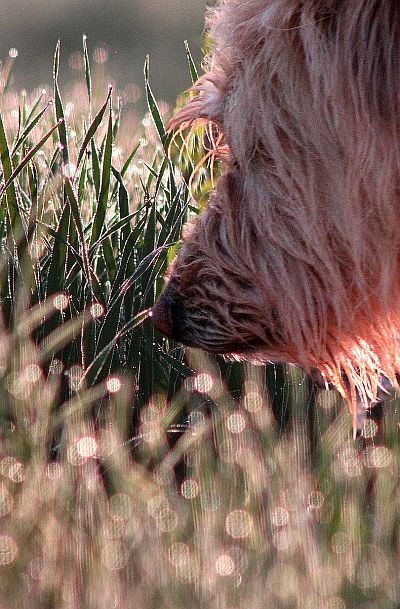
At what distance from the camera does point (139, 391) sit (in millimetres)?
3492

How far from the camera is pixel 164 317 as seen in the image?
9.51 feet

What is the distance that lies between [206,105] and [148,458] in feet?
2.95

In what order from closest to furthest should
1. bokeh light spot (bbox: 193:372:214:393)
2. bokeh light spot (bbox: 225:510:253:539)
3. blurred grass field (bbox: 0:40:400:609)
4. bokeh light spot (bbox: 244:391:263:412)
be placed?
blurred grass field (bbox: 0:40:400:609) < bokeh light spot (bbox: 225:510:253:539) < bokeh light spot (bbox: 244:391:263:412) < bokeh light spot (bbox: 193:372:214:393)

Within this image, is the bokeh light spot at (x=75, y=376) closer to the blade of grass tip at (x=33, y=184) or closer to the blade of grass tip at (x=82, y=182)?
the blade of grass tip at (x=33, y=184)

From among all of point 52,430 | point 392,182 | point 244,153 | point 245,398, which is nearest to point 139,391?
point 245,398

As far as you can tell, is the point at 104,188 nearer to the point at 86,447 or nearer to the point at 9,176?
the point at 9,176

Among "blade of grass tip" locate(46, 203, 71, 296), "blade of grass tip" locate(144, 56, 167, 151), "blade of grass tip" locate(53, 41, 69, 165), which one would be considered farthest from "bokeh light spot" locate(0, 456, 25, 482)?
"blade of grass tip" locate(144, 56, 167, 151)

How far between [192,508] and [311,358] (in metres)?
0.74

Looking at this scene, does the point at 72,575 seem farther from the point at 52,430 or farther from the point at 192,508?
the point at 52,430

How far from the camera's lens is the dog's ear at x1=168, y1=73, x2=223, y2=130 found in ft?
9.08

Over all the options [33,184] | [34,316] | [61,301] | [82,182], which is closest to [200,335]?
[34,316]

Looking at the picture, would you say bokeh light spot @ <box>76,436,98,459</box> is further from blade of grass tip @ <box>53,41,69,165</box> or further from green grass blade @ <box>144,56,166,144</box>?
green grass blade @ <box>144,56,166,144</box>

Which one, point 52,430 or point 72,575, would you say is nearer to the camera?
point 72,575

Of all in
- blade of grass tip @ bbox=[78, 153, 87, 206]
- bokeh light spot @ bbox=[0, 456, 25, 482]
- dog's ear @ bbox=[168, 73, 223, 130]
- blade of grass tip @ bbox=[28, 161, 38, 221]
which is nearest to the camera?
bokeh light spot @ bbox=[0, 456, 25, 482]
